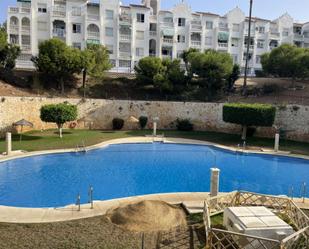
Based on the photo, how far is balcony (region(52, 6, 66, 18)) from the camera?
46.2m

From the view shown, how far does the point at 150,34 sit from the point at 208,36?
11.0 m

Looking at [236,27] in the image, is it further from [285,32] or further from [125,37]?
[125,37]

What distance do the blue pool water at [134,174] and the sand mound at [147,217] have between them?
13.1ft

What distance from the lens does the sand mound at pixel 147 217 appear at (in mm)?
10883

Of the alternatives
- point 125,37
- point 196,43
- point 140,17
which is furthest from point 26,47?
point 196,43

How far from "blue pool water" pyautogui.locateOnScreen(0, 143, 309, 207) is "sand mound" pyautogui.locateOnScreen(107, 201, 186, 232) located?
3.98 meters

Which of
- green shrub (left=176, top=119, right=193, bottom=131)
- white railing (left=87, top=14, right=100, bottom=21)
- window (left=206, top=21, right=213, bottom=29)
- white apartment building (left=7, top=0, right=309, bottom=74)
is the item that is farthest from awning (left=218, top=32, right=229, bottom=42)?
green shrub (left=176, top=119, right=193, bottom=131)

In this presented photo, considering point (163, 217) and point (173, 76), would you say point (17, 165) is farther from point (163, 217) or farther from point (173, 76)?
point (173, 76)

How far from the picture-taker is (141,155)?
24.8m

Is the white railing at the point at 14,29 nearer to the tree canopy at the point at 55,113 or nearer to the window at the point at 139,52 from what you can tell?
the window at the point at 139,52

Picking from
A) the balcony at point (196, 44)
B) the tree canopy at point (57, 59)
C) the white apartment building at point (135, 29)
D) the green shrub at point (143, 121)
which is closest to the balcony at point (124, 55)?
the white apartment building at point (135, 29)

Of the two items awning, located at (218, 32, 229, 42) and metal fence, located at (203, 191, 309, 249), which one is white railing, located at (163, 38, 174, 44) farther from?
metal fence, located at (203, 191, 309, 249)

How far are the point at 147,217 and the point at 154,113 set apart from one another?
24.8m

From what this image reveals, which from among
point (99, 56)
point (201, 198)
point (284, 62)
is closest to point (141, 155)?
point (201, 198)
